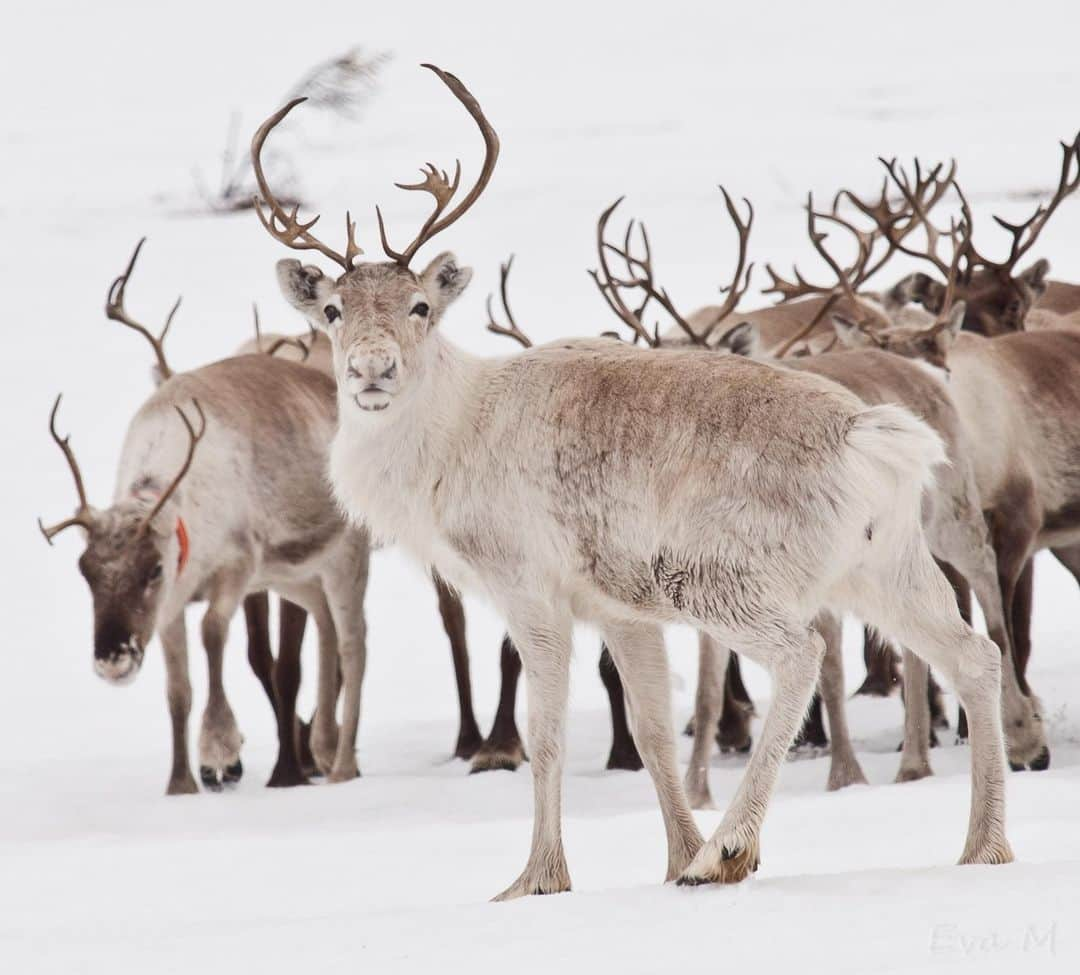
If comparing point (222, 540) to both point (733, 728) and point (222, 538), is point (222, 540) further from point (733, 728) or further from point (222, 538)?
point (733, 728)

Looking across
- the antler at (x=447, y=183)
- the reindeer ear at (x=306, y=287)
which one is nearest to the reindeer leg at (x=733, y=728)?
the antler at (x=447, y=183)

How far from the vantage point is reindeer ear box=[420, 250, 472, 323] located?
5.69 metres

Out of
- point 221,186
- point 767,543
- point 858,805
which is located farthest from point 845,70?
point 767,543

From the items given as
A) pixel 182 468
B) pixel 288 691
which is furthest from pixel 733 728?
pixel 182 468

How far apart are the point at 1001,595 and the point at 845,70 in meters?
20.4

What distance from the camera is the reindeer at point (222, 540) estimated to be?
8219mm

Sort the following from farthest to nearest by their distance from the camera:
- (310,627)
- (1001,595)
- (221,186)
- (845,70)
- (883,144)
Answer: (845,70) < (221,186) < (883,144) < (310,627) < (1001,595)

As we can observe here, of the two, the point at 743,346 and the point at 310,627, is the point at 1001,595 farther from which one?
the point at 310,627

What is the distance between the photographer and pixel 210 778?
8.85 meters

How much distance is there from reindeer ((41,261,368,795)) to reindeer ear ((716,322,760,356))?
6.35 ft

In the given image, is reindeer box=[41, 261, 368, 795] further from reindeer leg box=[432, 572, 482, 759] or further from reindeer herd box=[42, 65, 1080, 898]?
reindeer herd box=[42, 65, 1080, 898]

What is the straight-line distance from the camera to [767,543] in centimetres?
474

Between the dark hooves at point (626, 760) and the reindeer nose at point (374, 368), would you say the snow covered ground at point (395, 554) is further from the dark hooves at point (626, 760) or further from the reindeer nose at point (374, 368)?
the reindeer nose at point (374, 368)

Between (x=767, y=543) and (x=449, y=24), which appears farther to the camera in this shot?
(x=449, y=24)
